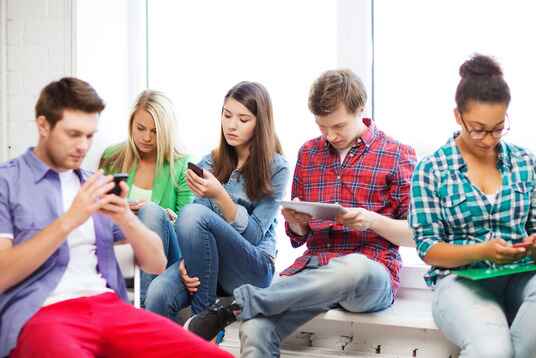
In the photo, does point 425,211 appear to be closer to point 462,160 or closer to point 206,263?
point 462,160

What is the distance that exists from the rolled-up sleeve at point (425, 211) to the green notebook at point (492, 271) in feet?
0.45

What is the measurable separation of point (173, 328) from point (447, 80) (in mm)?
1705

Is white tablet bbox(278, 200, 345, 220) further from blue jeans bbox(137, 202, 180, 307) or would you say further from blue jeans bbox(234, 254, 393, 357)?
blue jeans bbox(137, 202, 180, 307)

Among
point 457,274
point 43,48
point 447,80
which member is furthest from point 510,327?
point 43,48

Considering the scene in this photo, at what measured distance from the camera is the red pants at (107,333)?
1904 mm

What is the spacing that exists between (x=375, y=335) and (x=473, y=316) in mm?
654

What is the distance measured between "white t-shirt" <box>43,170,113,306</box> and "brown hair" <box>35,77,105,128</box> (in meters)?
0.19

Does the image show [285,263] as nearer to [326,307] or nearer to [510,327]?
[326,307]

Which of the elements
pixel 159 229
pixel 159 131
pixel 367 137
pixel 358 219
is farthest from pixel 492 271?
pixel 159 131

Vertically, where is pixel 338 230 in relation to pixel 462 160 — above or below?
below

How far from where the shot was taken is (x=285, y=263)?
3500 millimetres

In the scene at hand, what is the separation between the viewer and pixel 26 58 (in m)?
3.57

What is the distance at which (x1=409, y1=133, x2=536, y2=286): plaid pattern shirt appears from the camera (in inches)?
94.5

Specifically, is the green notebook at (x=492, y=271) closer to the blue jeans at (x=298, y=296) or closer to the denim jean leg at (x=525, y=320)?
the denim jean leg at (x=525, y=320)
